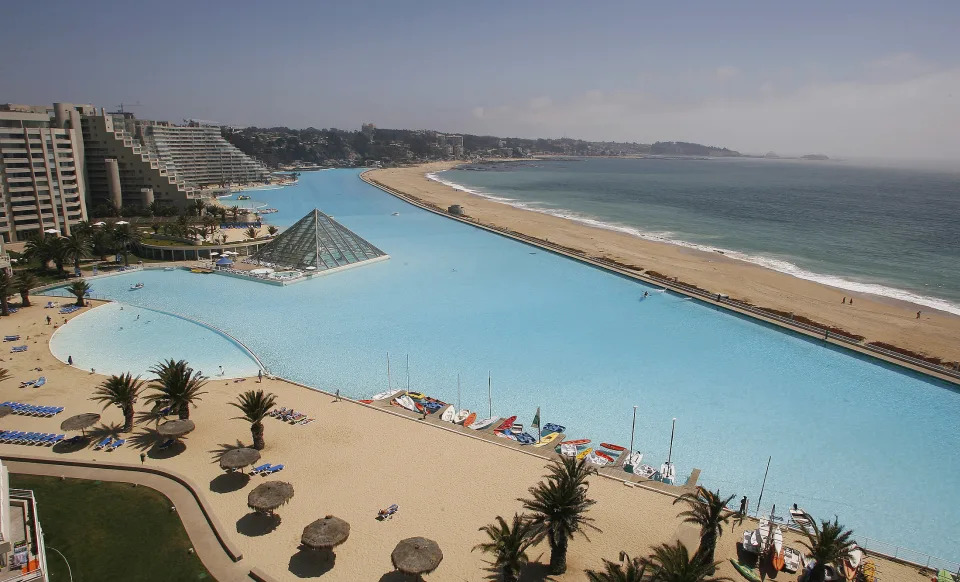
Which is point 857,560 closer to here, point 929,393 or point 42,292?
point 929,393

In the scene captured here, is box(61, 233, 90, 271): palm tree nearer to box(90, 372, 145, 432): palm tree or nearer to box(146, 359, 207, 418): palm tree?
box(90, 372, 145, 432): palm tree

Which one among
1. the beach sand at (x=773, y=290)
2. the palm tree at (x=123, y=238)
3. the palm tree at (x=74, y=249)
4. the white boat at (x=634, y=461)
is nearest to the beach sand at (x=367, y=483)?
the white boat at (x=634, y=461)

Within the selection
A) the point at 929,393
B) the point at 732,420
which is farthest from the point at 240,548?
the point at 929,393

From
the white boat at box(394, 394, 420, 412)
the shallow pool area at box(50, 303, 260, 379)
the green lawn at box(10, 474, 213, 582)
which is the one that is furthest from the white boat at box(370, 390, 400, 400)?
the green lawn at box(10, 474, 213, 582)

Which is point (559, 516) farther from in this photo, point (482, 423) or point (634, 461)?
point (482, 423)

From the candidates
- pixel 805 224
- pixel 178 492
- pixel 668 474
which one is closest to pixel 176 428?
pixel 178 492

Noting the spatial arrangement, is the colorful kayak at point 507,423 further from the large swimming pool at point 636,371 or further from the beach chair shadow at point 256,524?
the beach chair shadow at point 256,524
